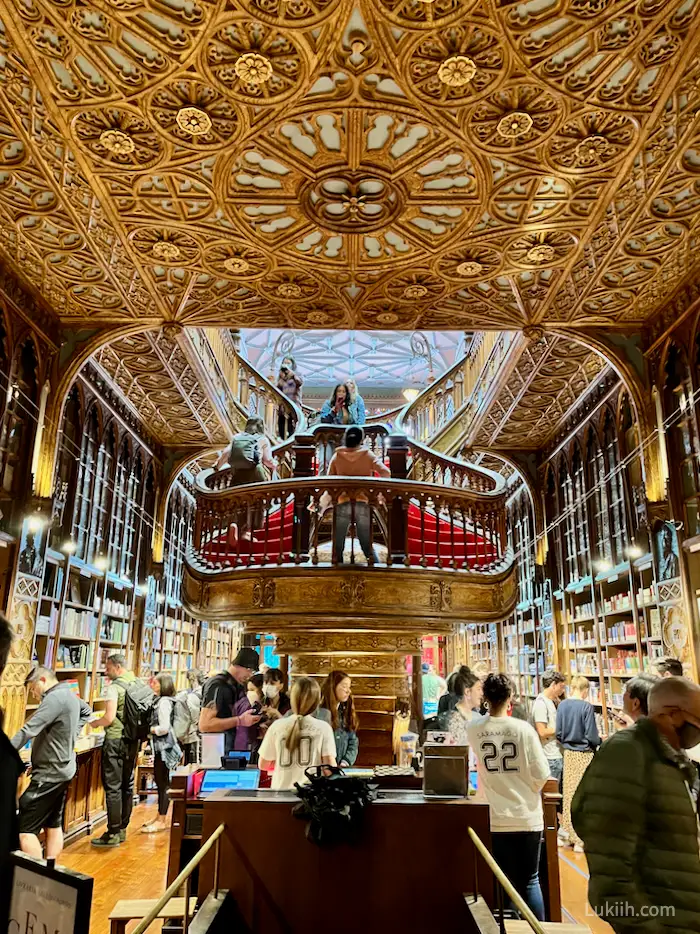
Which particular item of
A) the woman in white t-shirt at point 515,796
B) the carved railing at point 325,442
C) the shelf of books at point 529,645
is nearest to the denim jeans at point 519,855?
the woman in white t-shirt at point 515,796

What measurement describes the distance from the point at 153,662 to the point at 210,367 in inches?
185

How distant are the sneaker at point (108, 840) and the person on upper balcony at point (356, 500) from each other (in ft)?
10.7

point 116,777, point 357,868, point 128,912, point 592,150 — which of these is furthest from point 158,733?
point 592,150

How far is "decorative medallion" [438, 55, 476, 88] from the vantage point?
379 centimetres

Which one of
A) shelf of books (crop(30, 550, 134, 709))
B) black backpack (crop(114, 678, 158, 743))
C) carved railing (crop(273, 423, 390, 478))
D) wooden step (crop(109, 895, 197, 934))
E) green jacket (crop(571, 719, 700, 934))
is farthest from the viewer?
carved railing (crop(273, 423, 390, 478))

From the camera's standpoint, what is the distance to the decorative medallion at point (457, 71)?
3.79 metres

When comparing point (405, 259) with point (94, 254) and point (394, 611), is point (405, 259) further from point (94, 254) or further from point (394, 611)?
point (394, 611)

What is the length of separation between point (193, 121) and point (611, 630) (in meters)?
6.64

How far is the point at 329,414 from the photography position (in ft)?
33.4

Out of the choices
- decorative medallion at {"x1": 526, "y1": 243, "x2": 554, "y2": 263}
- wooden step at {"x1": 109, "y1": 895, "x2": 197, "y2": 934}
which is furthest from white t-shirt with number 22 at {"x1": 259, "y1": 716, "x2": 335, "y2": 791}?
decorative medallion at {"x1": 526, "y1": 243, "x2": 554, "y2": 263}

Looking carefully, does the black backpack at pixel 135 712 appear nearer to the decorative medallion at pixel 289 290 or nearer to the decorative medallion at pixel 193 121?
the decorative medallion at pixel 289 290

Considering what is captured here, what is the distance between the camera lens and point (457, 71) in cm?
385

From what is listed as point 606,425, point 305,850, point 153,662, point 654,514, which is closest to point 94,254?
point 305,850

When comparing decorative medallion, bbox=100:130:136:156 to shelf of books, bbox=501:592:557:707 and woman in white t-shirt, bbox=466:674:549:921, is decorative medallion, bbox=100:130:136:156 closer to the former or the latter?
woman in white t-shirt, bbox=466:674:549:921
